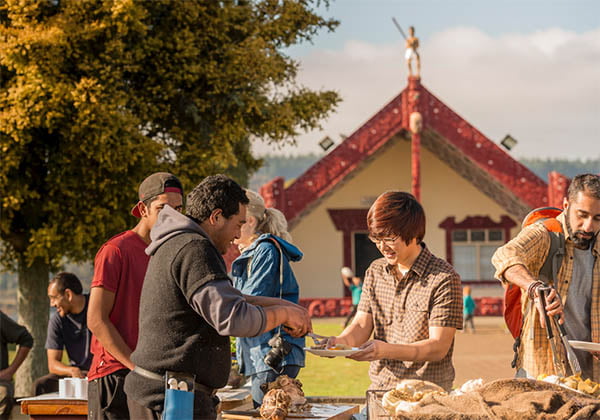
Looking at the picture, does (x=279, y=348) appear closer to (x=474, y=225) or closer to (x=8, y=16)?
(x=8, y=16)

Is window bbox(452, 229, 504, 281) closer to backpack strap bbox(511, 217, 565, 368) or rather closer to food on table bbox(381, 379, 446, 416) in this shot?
backpack strap bbox(511, 217, 565, 368)

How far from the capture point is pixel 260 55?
1205 cm

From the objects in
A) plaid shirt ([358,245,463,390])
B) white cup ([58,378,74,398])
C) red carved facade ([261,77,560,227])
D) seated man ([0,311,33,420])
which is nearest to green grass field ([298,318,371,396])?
seated man ([0,311,33,420])

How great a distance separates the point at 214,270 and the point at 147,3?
9853 mm

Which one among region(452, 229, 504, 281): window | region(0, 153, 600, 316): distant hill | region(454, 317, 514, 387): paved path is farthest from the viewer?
region(0, 153, 600, 316): distant hill

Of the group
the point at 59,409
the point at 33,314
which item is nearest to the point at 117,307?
the point at 59,409

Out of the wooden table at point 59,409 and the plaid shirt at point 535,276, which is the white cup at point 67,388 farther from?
the plaid shirt at point 535,276

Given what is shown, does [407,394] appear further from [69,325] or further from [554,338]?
[69,325]

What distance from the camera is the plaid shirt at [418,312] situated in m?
3.59

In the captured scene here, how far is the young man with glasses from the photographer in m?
3.54

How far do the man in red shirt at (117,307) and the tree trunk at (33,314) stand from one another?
8340 millimetres

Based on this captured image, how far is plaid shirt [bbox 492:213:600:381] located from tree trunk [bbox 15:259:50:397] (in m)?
9.40

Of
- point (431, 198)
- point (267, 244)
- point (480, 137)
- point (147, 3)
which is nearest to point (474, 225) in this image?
point (431, 198)

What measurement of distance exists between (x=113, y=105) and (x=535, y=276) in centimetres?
799
